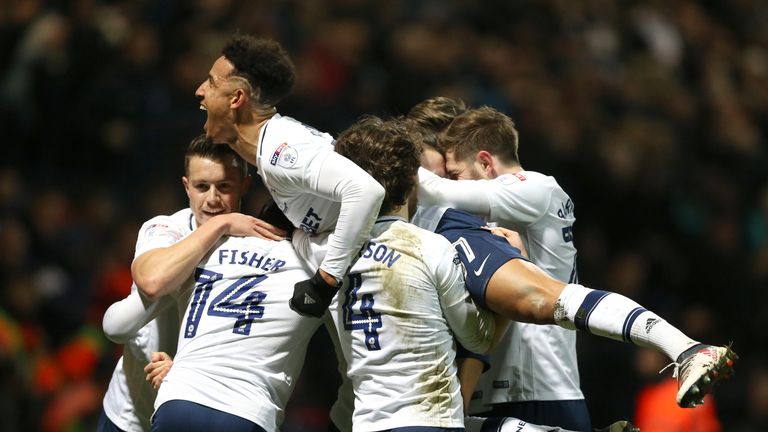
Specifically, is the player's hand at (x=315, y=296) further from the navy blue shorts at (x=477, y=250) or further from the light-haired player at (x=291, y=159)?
the navy blue shorts at (x=477, y=250)

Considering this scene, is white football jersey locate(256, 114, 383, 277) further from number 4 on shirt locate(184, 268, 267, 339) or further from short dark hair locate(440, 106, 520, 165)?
short dark hair locate(440, 106, 520, 165)

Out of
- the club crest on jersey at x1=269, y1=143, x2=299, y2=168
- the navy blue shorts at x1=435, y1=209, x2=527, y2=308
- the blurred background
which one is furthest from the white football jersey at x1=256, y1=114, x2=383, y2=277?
the blurred background

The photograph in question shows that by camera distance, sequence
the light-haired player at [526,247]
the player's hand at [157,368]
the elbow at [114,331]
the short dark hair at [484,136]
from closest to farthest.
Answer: the light-haired player at [526,247]
the player's hand at [157,368]
the elbow at [114,331]
the short dark hair at [484,136]

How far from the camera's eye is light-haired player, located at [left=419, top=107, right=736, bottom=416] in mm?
3895

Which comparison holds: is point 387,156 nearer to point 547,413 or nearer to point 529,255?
point 529,255

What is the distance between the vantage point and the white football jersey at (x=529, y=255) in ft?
15.3

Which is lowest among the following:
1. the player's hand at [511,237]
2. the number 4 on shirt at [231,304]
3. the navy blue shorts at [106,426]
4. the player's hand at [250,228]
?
the navy blue shorts at [106,426]

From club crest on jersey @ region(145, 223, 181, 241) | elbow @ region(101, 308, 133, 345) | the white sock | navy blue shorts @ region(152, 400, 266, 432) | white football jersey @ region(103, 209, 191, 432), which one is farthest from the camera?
white football jersey @ region(103, 209, 191, 432)

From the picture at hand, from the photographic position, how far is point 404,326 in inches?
158

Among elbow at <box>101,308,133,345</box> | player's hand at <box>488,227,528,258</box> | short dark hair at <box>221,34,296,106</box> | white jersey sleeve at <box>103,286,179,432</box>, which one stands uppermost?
short dark hair at <box>221,34,296,106</box>

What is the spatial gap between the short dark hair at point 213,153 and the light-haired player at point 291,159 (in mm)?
97

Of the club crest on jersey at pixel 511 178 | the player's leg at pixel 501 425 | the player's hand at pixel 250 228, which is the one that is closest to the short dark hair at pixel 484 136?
the club crest on jersey at pixel 511 178

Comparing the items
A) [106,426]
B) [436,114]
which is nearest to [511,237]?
[436,114]

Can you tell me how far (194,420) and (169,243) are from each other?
0.84 m
